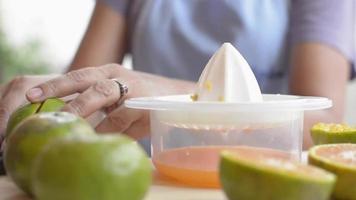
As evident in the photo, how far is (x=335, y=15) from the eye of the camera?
108 cm

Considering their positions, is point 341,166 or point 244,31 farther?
point 244,31

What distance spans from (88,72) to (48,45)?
2.03 metres

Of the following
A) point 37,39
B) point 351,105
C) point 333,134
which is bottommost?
point 351,105

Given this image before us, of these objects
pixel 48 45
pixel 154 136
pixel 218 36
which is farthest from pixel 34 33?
pixel 154 136

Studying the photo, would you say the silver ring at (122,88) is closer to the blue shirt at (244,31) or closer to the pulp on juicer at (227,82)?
the pulp on juicer at (227,82)

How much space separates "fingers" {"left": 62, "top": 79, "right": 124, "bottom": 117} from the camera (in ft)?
2.01

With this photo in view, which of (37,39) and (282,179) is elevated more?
(282,179)

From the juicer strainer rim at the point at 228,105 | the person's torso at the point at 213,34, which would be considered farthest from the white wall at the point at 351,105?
the juicer strainer rim at the point at 228,105

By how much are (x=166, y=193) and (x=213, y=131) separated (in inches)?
2.9

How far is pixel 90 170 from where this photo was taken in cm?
35

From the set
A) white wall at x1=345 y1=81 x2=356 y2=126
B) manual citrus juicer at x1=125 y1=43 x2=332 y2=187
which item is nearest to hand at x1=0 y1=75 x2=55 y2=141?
manual citrus juicer at x1=125 y1=43 x2=332 y2=187

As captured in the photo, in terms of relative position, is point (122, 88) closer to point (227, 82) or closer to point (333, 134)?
point (227, 82)

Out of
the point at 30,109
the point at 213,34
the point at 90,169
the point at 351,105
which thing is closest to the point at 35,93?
the point at 30,109

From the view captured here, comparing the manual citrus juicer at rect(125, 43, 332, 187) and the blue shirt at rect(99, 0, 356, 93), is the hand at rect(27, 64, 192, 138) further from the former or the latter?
the blue shirt at rect(99, 0, 356, 93)
